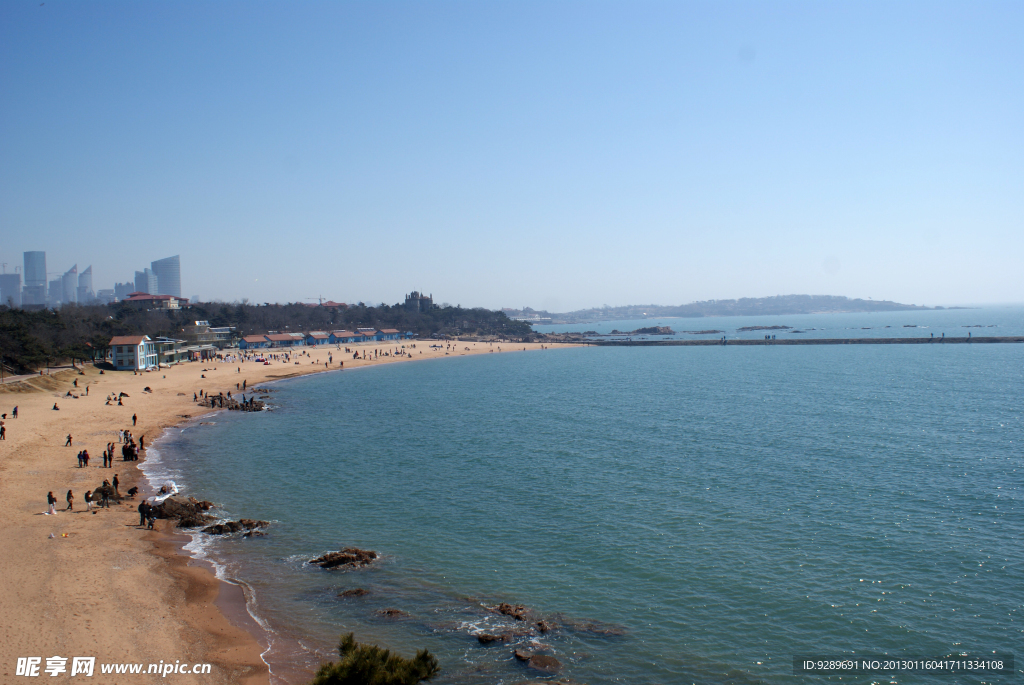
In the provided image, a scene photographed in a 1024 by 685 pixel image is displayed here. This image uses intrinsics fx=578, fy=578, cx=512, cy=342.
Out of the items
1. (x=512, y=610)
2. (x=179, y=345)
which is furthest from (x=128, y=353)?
(x=512, y=610)

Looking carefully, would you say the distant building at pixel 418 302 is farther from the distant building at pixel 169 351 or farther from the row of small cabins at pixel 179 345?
the distant building at pixel 169 351

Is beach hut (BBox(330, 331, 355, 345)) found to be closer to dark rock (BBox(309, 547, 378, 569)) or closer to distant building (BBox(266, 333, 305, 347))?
distant building (BBox(266, 333, 305, 347))

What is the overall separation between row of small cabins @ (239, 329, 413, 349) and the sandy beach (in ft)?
221

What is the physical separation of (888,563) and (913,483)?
9.09 metres

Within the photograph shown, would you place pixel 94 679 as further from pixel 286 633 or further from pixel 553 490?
pixel 553 490

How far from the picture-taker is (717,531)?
60.1 feet

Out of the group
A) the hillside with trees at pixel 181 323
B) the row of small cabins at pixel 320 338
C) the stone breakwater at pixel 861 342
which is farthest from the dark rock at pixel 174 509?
the stone breakwater at pixel 861 342

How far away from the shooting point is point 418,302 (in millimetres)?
185250

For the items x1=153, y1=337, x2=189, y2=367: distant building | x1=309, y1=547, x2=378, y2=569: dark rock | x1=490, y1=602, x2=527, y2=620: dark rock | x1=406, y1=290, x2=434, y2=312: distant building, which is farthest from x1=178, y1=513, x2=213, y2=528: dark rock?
x1=406, y1=290, x2=434, y2=312: distant building

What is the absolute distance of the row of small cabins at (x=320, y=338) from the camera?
97.9m

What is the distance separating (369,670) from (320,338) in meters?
110

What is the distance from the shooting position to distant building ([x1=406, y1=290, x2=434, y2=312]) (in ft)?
598

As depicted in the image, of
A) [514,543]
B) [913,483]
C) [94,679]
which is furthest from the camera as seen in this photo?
[913,483]

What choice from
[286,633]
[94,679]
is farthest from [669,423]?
[94,679]
